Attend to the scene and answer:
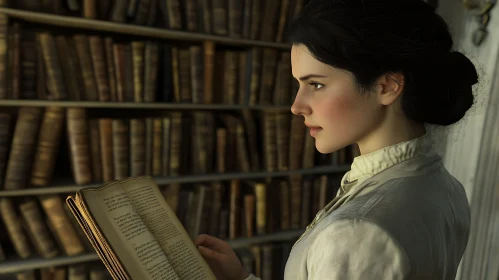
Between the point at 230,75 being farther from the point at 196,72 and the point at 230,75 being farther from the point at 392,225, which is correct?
the point at 392,225

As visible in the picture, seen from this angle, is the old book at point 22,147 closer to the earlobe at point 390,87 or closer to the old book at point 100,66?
the old book at point 100,66

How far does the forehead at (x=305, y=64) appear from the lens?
60 cm

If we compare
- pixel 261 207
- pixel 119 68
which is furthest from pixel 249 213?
pixel 119 68

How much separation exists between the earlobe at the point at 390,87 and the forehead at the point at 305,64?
0.09m

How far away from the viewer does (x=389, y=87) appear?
584 millimetres

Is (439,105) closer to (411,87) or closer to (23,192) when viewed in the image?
(411,87)

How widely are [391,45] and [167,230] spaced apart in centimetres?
53

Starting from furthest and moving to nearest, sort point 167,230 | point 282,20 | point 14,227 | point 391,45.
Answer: point 282,20
point 14,227
point 167,230
point 391,45

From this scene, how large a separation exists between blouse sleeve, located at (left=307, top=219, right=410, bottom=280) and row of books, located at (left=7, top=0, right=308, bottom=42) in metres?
1.16

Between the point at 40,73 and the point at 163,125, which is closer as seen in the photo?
the point at 40,73

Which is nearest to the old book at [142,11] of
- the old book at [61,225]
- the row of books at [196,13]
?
the row of books at [196,13]

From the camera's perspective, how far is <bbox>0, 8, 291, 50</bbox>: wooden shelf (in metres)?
1.18

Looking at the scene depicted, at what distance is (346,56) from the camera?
56cm

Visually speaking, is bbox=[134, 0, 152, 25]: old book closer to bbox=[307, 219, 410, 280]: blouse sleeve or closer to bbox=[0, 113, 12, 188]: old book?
bbox=[0, 113, 12, 188]: old book
